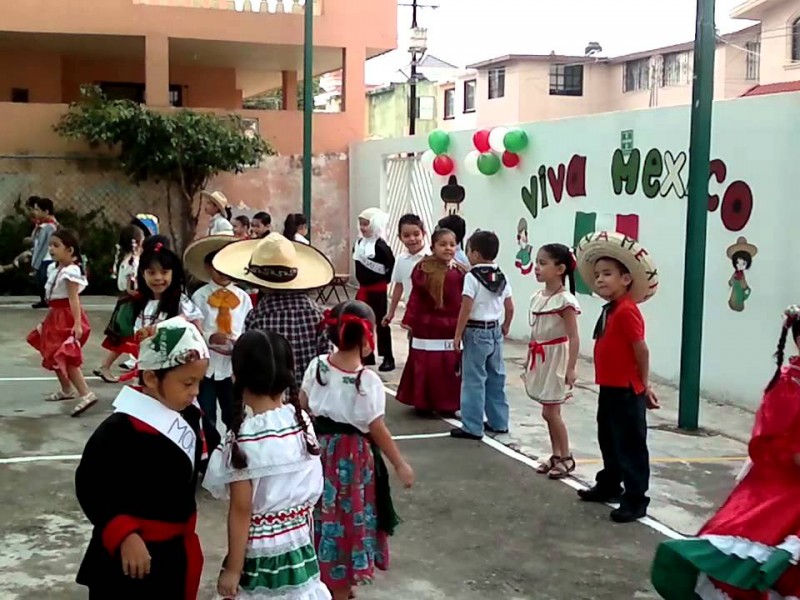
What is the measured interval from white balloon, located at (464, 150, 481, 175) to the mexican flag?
85.3 inches

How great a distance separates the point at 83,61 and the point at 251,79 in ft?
14.4

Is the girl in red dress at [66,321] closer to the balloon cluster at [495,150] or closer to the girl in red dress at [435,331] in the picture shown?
the girl in red dress at [435,331]

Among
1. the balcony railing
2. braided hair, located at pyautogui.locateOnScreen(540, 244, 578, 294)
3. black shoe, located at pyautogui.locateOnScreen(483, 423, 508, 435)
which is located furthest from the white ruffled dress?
the balcony railing

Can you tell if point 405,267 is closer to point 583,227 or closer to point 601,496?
point 583,227

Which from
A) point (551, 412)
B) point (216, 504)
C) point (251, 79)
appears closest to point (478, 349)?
point (551, 412)

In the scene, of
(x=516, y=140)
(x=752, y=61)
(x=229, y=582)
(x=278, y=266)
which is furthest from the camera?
(x=752, y=61)

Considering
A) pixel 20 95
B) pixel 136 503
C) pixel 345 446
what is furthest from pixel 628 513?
pixel 20 95

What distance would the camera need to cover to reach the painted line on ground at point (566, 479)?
5324mm

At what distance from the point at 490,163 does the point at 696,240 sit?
191 inches

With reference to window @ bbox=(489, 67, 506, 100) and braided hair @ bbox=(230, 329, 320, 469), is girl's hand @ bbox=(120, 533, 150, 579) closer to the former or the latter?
braided hair @ bbox=(230, 329, 320, 469)

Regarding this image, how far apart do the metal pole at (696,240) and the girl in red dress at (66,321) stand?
4465 mm

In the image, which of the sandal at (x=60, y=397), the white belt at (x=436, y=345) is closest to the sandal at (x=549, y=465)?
the white belt at (x=436, y=345)

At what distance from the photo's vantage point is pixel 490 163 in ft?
39.6

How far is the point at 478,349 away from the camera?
7227 mm
